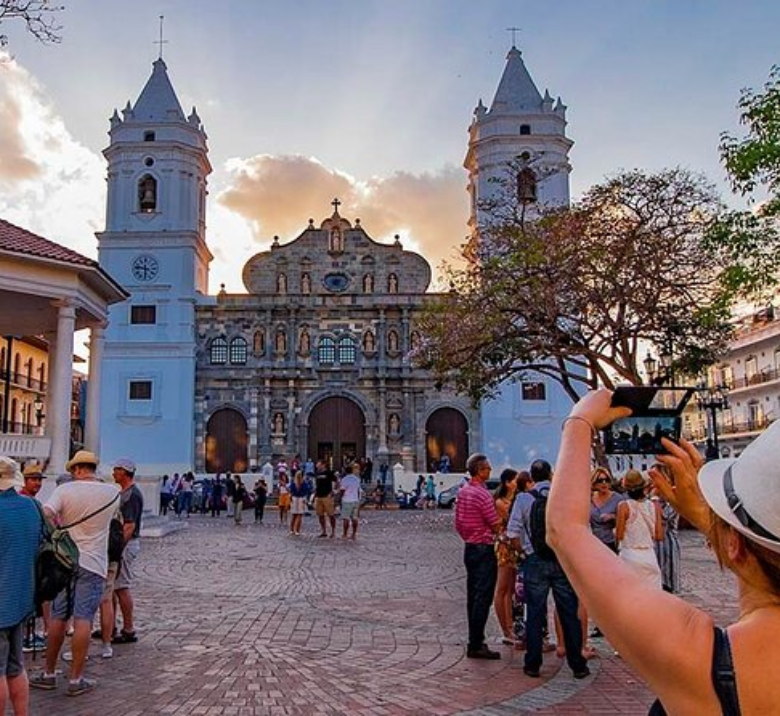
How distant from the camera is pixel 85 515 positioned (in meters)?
6.35

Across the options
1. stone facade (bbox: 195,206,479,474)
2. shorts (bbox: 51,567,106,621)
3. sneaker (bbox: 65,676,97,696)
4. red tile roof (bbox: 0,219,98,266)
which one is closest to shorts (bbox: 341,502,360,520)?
red tile roof (bbox: 0,219,98,266)

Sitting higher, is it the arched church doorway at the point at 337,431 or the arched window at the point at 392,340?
the arched window at the point at 392,340

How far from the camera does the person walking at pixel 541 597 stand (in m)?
6.42

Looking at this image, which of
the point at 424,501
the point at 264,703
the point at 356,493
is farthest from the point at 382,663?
the point at 424,501

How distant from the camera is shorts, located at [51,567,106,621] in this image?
6152 millimetres

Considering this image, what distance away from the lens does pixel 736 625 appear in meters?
1.51

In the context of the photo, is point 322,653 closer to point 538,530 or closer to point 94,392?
point 538,530

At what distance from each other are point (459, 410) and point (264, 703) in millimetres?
35621

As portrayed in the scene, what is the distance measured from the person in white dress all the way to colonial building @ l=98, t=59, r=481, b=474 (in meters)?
32.6

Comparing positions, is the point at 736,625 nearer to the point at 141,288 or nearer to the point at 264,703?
the point at 264,703

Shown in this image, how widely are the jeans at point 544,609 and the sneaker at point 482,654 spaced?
0.56m

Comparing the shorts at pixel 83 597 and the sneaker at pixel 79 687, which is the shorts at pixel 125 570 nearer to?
the shorts at pixel 83 597

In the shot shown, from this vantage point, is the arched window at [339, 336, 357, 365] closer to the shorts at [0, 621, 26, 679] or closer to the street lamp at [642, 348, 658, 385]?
the street lamp at [642, 348, 658, 385]

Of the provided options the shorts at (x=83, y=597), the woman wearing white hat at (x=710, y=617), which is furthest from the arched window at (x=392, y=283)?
the woman wearing white hat at (x=710, y=617)
